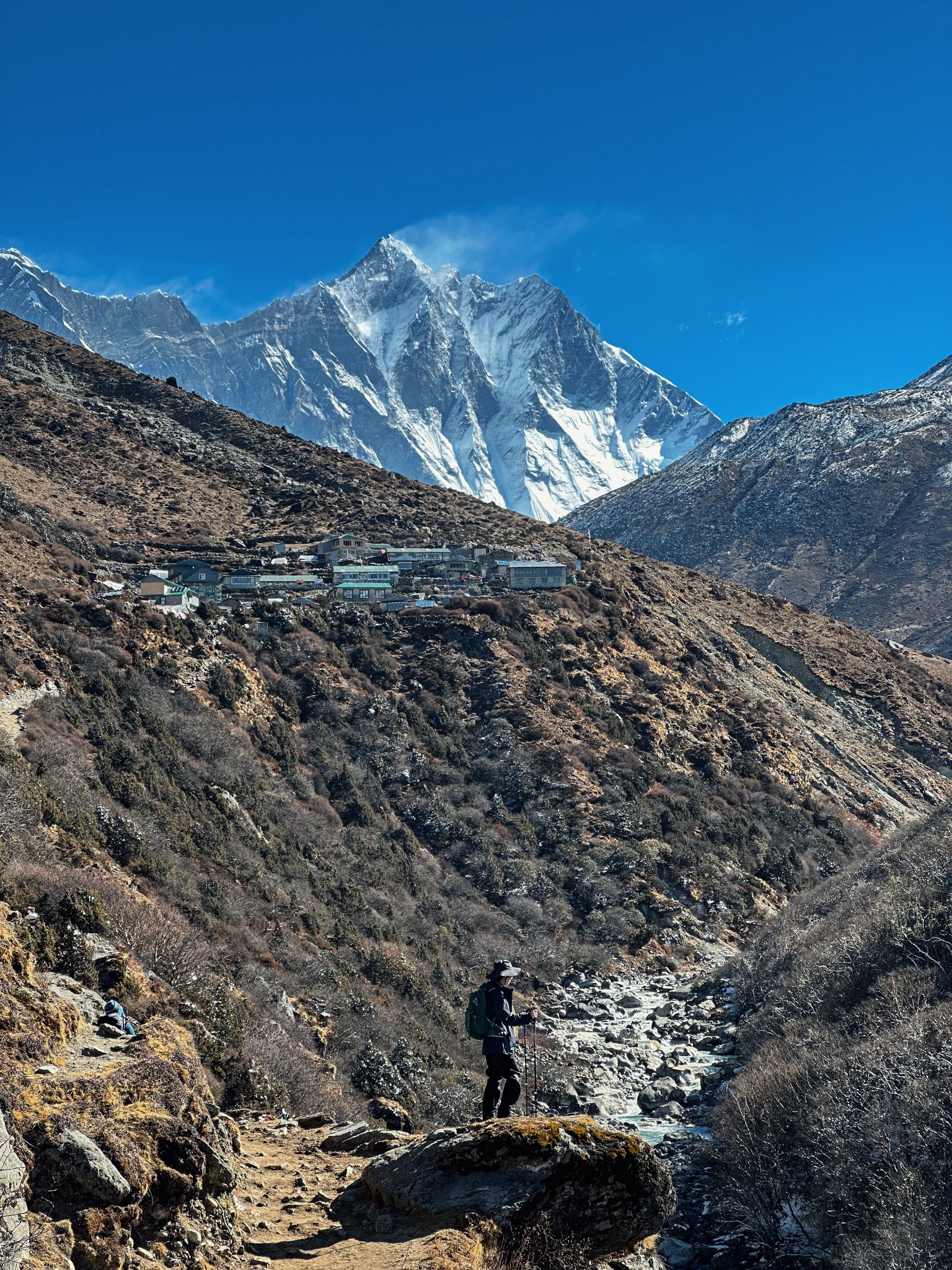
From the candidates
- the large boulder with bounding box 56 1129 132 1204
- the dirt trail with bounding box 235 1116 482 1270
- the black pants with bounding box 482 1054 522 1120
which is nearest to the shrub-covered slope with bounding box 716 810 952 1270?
the black pants with bounding box 482 1054 522 1120

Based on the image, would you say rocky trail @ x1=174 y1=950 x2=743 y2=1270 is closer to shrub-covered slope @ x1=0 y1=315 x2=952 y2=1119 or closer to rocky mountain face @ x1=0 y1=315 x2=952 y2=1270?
rocky mountain face @ x1=0 y1=315 x2=952 y2=1270

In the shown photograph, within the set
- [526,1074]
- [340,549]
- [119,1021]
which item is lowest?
[526,1074]

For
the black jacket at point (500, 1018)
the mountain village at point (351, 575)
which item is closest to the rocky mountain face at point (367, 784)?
the mountain village at point (351, 575)

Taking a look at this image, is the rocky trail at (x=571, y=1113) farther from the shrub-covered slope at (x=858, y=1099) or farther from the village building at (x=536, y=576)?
the village building at (x=536, y=576)

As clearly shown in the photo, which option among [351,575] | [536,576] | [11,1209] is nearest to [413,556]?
[351,575]

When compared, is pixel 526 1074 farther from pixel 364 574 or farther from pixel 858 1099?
pixel 364 574

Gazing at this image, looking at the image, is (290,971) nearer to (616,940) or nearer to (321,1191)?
(321,1191)
